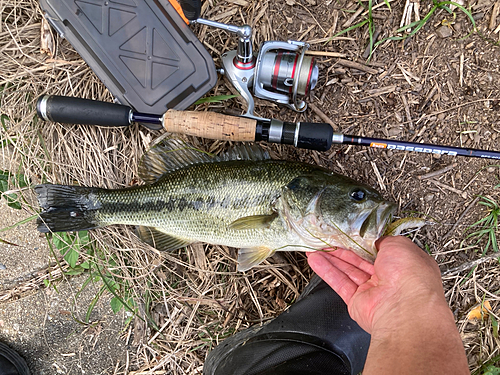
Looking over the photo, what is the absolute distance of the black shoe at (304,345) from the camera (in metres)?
2.41

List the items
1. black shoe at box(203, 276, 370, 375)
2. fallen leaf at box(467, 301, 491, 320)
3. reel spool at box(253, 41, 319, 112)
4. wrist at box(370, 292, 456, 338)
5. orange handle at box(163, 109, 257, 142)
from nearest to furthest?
wrist at box(370, 292, 456, 338) < black shoe at box(203, 276, 370, 375) < orange handle at box(163, 109, 257, 142) < reel spool at box(253, 41, 319, 112) < fallen leaf at box(467, 301, 491, 320)

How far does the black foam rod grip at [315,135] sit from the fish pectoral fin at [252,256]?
910 millimetres

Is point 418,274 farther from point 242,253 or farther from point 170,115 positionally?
point 170,115

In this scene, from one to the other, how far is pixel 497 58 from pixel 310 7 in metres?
1.75

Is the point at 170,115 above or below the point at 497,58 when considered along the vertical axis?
below

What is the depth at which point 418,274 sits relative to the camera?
2.00 metres

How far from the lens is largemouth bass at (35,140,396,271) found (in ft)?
7.65

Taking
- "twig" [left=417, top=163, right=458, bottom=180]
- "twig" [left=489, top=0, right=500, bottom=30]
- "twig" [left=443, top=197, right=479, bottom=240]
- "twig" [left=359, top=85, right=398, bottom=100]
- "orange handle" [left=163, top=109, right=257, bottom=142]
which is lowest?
"twig" [left=443, top=197, right=479, bottom=240]

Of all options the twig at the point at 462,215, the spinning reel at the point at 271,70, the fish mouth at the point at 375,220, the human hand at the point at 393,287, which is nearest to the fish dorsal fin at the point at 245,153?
the spinning reel at the point at 271,70

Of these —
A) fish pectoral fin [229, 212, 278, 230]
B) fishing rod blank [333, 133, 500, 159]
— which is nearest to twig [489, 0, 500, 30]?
fishing rod blank [333, 133, 500, 159]

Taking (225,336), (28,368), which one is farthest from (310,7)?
(28,368)

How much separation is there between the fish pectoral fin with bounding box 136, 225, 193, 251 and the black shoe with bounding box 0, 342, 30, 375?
6.04 ft

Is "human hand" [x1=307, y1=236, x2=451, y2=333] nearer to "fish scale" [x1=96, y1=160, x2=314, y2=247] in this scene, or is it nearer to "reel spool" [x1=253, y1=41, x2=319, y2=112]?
"fish scale" [x1=96, y1=160, x2=314, y2=247]

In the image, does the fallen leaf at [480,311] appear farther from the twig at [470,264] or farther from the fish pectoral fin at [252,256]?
the fish pectoral fin at [252,256]
